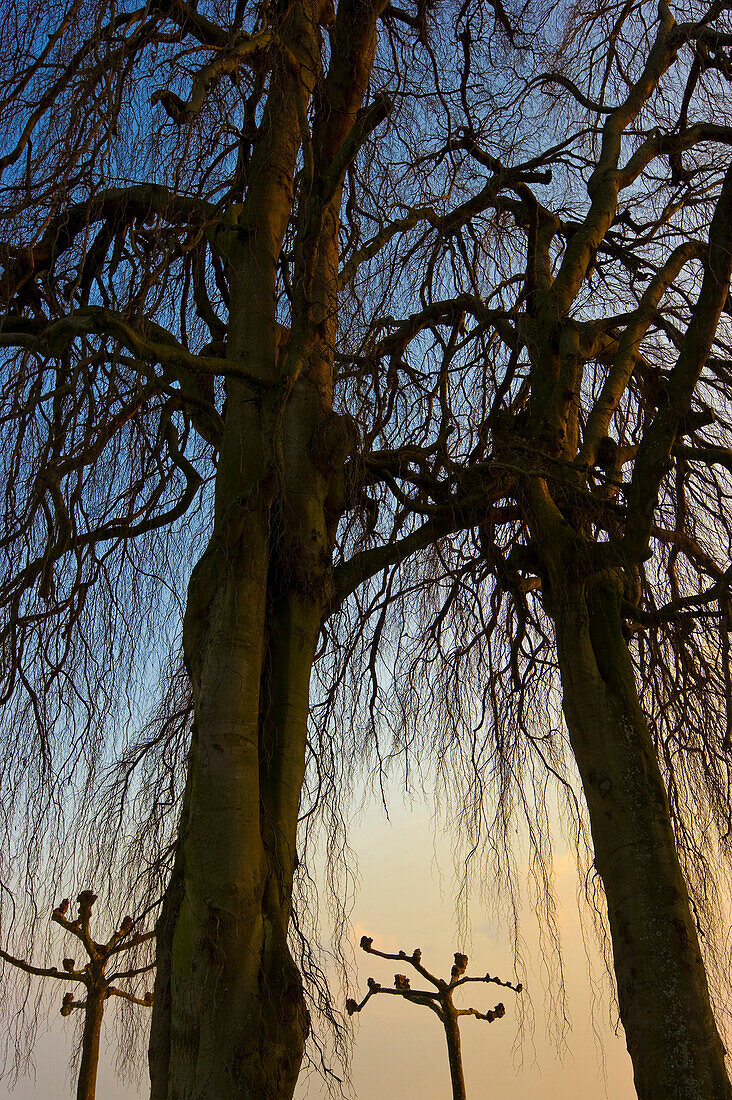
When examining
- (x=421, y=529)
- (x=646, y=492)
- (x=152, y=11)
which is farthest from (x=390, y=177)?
(x=646, y=492)

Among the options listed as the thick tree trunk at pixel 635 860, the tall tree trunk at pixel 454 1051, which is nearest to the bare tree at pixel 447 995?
the tall tree trunk at pixel 454 1051

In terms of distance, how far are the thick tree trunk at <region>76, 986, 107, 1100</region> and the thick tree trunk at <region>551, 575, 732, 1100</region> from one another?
4.82 meters

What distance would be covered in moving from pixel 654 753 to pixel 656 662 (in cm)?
66

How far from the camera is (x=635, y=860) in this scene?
3.52 metres

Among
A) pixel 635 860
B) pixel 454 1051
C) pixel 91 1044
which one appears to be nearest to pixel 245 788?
pixel 635 860

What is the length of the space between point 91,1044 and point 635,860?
219 inches

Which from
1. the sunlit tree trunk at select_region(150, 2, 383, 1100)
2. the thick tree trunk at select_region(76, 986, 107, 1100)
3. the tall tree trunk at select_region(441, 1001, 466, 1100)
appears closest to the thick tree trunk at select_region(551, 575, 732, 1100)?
the sunlit tree trunk at select_region(150, 2, 383, 1100)

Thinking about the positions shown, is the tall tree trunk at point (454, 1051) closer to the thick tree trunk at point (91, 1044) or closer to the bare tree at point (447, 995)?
the bare tree at point (447, 995)

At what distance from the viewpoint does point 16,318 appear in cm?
367

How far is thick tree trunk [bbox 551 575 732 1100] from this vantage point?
10.5 ft

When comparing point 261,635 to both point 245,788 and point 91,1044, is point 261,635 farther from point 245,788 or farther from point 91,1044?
point 91,1044

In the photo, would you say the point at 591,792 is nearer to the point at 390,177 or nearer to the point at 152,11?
the point at 390,177

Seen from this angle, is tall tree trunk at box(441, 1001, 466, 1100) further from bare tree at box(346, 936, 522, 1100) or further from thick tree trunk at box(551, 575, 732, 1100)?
thick tree trunk at box(551, 575, 732, 1100)

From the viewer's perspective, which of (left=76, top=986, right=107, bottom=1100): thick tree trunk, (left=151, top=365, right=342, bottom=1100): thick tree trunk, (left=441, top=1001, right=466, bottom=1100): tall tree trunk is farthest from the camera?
(left=441, top=1001, right=466, bottom=1100): tall tree trunk
